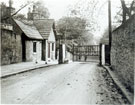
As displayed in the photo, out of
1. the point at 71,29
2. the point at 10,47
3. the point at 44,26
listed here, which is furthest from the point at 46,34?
the point at 71,29

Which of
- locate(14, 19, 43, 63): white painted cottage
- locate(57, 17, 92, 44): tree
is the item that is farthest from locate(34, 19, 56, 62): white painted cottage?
locate(57, 17, 92, 44): tree

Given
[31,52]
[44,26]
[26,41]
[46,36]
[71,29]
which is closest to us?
[26,41]

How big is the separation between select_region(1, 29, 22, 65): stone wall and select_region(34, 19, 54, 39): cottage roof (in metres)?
8.81

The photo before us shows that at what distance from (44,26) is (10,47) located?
1314 cm

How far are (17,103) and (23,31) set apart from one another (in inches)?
820

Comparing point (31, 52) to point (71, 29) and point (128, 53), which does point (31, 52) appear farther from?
point (71, 29)

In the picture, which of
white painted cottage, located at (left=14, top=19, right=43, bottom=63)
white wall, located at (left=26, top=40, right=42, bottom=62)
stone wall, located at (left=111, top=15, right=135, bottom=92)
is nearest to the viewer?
stone wall, located at (left=111, top=15, right=135, bottom=92)

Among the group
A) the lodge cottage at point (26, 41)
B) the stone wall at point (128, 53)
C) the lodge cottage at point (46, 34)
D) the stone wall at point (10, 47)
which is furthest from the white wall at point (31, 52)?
the stone wall at point (128, 53)

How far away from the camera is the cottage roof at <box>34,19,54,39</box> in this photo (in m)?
34.3

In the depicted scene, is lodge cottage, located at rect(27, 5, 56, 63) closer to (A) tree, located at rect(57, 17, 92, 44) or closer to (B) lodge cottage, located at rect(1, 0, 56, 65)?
(B) lodge cottage, located at rect(1, 0, 56, 65)

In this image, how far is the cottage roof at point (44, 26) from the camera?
34.3m

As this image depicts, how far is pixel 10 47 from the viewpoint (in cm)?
2278

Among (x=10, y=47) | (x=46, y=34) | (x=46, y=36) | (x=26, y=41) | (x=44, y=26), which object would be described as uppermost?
(x=44, y=26)

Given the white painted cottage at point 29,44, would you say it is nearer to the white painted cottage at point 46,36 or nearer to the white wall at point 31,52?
the white wall at point 31,52
